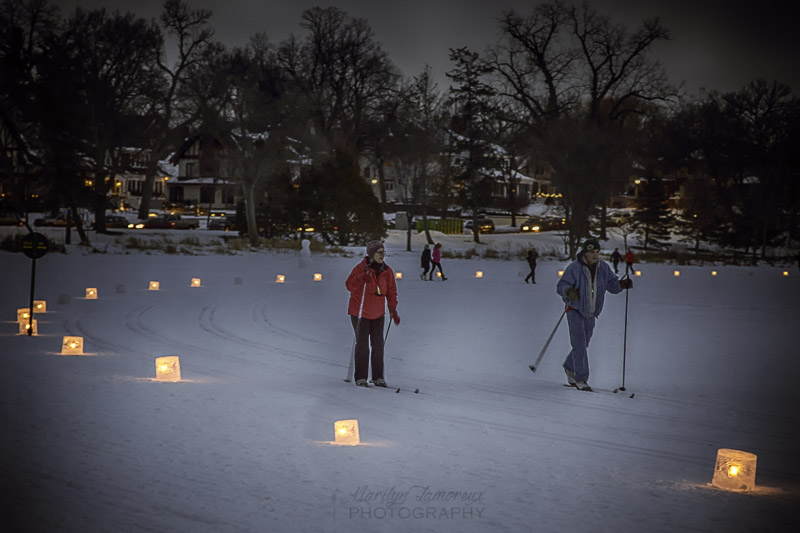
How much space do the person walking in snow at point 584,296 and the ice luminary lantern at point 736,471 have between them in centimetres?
328

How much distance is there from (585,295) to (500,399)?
168cm

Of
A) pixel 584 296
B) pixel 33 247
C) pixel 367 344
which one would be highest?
pixel 33 247

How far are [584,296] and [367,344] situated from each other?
269 centimetres

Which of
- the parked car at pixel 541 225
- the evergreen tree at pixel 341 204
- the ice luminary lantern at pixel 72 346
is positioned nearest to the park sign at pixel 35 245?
the ice luminary lantern at pixel 72 346

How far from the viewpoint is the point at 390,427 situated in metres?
6.86

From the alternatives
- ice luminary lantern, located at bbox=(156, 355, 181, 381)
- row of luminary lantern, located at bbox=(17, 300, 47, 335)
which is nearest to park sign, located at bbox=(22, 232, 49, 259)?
row of luminary lantern, located at bbox=(17, 300, 47, 335)

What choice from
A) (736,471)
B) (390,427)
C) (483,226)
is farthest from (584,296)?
(483,226)

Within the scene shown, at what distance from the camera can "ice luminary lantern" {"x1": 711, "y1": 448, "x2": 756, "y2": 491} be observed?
5395 mm

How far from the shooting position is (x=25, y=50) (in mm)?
Result: 36750

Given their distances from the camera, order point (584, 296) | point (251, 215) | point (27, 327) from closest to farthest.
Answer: point (584, 296)
point (27, 327)
point (251, 215)

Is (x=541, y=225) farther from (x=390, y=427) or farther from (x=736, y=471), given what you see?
(x=736, y=471)

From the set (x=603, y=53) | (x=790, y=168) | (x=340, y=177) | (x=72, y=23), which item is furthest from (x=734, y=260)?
Result: (x=72, y=23)

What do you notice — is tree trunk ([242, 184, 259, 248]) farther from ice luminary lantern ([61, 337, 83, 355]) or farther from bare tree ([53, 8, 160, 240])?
ice luminary lantern ([61, 337, 83, 355])

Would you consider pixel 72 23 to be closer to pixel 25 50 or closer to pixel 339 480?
pixel 25 50
